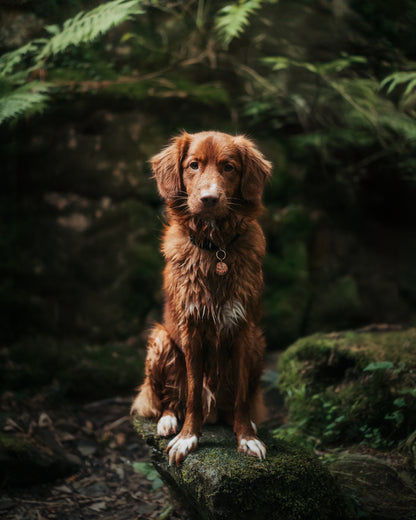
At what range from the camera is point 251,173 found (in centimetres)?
291

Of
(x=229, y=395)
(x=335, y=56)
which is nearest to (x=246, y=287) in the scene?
(x=229, y=395)

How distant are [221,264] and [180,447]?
48.9 inches

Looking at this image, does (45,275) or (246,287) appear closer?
(246,287)

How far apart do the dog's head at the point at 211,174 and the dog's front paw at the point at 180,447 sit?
1.49m

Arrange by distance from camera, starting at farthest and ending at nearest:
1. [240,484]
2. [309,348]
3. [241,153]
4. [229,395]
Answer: [309,348]
[229,395]
[241,153]
[240,484]

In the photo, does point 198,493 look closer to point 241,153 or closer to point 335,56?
point 241,153

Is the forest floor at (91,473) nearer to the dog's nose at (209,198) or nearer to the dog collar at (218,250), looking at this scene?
the dog collar at (218,250)

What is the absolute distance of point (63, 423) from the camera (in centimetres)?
470

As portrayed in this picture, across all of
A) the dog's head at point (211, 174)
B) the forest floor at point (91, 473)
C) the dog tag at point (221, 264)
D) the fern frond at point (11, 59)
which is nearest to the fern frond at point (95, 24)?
the fern frond at point (11, 59)

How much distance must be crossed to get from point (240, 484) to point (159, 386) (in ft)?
3.21

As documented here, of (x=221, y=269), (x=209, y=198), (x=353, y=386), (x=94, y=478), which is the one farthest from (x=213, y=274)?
(x=94, y=478)

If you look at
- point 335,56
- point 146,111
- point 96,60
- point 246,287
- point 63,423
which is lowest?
point 63,423

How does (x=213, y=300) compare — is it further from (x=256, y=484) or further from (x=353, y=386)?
(x=353, y=386)

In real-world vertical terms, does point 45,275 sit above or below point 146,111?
below
